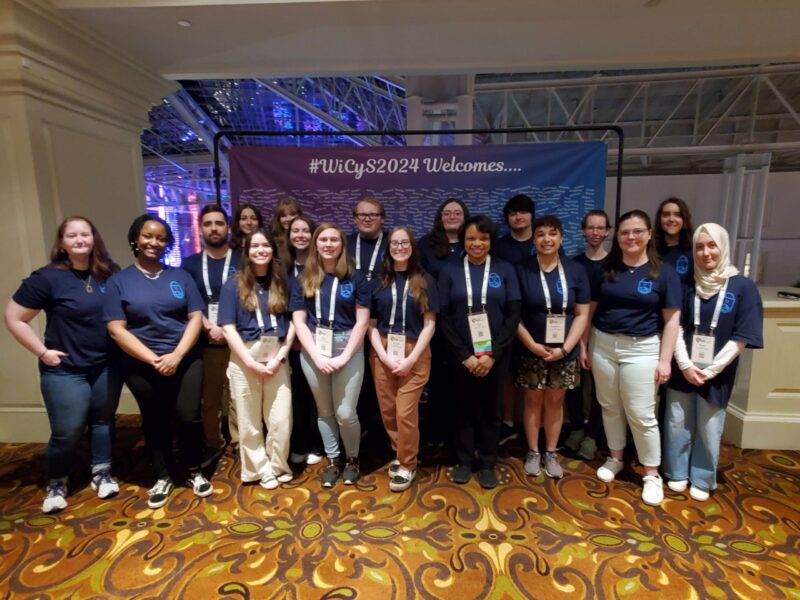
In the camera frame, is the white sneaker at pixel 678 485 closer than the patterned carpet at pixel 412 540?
No

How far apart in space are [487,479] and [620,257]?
1476 mm

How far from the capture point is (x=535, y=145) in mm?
3113

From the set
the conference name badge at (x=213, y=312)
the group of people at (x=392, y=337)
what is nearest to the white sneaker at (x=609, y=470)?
the group of people at (x=392, y=337)

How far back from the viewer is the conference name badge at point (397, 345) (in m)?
2.33

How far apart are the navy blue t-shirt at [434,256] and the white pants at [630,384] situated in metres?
0.96

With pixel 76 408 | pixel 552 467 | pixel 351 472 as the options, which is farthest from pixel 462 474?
pixel 76 408

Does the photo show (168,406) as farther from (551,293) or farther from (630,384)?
(630,384)

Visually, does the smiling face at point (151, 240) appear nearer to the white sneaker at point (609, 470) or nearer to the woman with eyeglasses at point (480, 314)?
the woman with eyeglasses at point (480, 314)

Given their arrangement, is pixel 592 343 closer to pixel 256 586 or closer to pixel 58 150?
pixel 256 586

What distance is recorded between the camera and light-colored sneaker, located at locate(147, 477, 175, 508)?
2322mm

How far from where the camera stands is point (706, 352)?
7.33 ft

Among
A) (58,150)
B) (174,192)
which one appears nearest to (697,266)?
(58,150)

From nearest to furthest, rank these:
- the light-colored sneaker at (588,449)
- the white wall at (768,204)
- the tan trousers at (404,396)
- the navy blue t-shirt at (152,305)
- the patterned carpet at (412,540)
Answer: the patterned carpet at (412,540), the navy blue t-shirt at (152,305), the tan trousers at (404,396), the light-colored sneaker at (588,449), the white wall at (768,204)

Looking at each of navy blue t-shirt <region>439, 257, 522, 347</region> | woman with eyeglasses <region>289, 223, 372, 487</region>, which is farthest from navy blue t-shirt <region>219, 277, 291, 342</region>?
navy blue t-shirt <region>439, 257, 522, 347</region>
